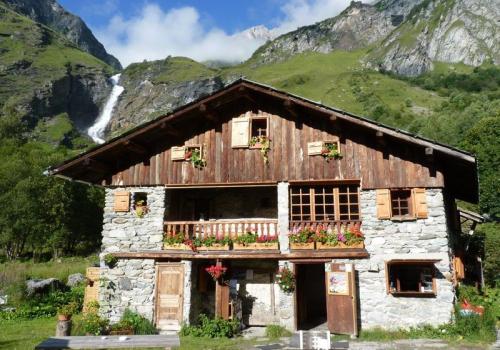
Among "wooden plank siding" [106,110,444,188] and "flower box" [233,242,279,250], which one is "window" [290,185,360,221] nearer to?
"wooden plank siding" [106,110,444,188]

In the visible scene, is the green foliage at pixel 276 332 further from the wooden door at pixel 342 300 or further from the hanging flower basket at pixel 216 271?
the hanging flower basket at pixel 216 271

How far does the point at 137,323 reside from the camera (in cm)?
1444

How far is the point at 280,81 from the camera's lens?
132 metres

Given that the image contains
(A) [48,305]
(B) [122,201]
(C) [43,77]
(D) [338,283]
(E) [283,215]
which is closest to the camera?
(D) [338,283]

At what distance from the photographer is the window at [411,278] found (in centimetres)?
1354

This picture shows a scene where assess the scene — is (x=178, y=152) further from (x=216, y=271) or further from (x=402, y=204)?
(x=402, y=204)

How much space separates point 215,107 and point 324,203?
4.96m

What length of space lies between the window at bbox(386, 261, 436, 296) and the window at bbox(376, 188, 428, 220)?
1.44 metres

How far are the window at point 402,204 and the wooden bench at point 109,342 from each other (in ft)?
24.0

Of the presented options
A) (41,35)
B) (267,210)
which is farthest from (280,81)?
(267,210)

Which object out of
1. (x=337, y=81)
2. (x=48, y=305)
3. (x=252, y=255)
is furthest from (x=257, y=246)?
(x=337, y=81)

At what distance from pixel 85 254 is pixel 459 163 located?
35009mm

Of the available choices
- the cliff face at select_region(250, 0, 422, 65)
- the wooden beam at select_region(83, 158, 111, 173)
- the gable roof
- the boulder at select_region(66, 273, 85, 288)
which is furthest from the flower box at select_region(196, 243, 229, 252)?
the cliff face at select_region(250, 0, 422, 65)

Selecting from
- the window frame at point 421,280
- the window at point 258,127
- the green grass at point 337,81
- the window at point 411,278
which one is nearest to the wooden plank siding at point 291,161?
the window at point 258,127
